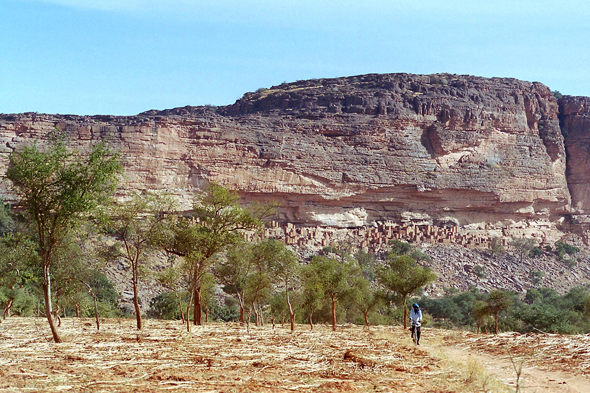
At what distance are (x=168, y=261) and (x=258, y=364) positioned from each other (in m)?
13.9

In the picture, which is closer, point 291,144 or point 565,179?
point 291,144

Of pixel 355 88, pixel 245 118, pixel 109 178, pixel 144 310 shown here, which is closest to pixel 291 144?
pixel 245 118

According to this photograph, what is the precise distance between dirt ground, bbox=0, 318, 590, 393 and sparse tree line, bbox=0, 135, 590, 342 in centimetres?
185

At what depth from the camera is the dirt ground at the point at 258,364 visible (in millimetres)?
7656

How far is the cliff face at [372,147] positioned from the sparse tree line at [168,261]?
13018 mm

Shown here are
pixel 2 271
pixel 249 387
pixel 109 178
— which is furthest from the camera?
pixel 2 271

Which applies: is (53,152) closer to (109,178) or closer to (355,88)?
(109,178)

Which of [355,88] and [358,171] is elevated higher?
[355,88]

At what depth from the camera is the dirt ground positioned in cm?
766

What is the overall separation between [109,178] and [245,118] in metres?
46.2

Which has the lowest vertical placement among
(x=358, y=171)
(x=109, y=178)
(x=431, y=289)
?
(x=431, y=289)

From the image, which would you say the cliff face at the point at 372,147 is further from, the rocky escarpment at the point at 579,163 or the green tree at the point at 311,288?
the green tree at the point at 311,288

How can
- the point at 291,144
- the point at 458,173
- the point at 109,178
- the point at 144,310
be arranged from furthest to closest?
the point at 458,173, the point at 291,144, the point at 144,310, the point at 109,178

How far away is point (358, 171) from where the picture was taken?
2218 inches
